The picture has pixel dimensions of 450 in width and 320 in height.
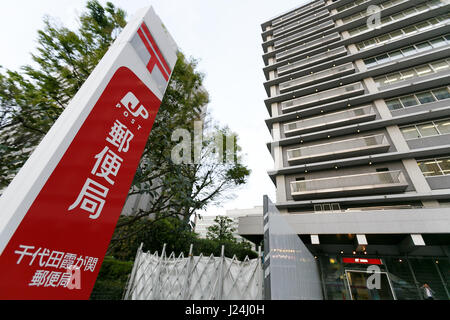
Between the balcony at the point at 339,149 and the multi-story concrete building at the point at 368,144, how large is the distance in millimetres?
73

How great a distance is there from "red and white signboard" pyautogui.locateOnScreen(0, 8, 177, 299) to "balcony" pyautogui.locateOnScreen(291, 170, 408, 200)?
12899 millimetres

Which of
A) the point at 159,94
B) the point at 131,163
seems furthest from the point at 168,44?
the point at 131,163

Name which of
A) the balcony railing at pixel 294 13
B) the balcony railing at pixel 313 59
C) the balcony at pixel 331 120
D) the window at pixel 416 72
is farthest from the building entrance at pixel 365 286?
the balcony railing at pixel 294 13

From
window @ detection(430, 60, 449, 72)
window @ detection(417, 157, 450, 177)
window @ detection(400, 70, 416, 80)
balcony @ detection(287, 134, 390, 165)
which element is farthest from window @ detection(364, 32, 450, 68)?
window @ detection(417, 157, 450, 177)

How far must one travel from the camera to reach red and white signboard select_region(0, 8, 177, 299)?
0.81m

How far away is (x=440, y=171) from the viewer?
1045 centimetres

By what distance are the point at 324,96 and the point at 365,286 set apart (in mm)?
14011

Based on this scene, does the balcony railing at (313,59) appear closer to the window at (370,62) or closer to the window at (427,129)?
the window at (370,62)

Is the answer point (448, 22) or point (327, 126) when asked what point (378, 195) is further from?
point (448, 22)

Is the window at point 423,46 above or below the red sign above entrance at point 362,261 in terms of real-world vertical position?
above

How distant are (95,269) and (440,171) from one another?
16.1 meters

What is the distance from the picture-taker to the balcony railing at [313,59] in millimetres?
17178

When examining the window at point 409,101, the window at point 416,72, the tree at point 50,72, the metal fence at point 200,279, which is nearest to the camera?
the tree at point 50,72

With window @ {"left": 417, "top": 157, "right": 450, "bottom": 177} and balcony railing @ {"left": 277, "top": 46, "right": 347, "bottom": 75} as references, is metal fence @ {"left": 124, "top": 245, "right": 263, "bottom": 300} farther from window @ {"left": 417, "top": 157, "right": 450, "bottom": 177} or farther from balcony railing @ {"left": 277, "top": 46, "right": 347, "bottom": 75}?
balcony railing @ {"left": 277, "top": 46, "right": 347, "bottom": 75}
